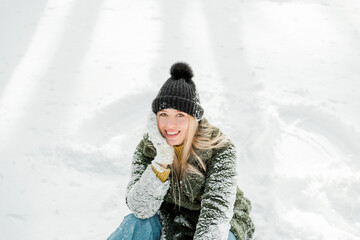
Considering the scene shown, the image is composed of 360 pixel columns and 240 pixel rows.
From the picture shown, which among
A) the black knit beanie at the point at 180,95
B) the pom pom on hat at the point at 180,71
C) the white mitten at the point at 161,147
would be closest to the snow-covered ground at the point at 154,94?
the white mitten at the point at 161,147

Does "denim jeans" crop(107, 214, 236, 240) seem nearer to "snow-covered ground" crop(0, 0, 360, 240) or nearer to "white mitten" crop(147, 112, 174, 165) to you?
"white mitten" crop(147, 112, 174, 165)

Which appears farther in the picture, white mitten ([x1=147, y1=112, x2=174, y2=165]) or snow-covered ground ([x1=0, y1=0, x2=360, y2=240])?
snow-covered ground ([x1=0, y1=0, x2=360, y2=240])

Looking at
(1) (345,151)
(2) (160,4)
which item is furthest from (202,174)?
(2) (160,4)

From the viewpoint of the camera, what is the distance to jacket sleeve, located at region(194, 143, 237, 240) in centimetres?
212

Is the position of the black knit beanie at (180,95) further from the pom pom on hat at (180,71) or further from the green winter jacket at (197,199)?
the green winter jacket at (197,199)

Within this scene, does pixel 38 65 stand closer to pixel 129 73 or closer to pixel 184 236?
pixel 129 73

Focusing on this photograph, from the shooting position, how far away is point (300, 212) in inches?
130

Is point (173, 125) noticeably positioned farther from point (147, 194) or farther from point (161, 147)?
point (147, 194)

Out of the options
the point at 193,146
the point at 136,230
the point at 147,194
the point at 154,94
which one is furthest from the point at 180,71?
the point at 154,94

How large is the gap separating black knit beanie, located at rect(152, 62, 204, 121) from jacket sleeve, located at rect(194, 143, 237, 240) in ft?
0.96

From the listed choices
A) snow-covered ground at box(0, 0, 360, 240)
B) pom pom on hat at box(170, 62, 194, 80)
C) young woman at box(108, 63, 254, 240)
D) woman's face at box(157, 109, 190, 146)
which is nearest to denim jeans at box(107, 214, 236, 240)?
young woman at box(108, 63, 254, 240)

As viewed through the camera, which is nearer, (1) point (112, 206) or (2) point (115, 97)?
(1) point (112, 206)

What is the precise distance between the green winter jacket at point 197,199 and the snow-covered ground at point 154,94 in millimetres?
913

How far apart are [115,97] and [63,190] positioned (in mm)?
1456
